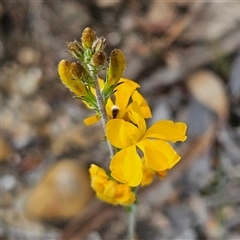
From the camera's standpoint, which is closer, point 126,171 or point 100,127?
point 126,171

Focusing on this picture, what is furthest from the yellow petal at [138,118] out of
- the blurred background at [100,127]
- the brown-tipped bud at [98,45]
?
the blurred background at [100,127]

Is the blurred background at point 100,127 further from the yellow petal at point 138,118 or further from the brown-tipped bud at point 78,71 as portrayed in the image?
the brown-tipped bud at point 78,71

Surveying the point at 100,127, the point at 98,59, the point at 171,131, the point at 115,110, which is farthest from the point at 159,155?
the point at 100,127

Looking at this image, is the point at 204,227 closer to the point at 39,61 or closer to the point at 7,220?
the point at 7,220

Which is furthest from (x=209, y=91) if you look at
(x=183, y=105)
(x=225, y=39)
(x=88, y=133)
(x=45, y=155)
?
(x=45, y=155)

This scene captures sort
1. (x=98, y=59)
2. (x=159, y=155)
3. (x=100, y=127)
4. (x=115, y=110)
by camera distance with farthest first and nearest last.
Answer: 1. (x=100, y=127)
2. (x=115, y=110)
3. (x=159, y=155)
4. (x=98, y=59)

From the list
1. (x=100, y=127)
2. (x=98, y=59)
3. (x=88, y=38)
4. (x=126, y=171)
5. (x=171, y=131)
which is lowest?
(x=126, y=171)

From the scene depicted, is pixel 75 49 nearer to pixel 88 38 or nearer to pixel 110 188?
pixel 88 38
